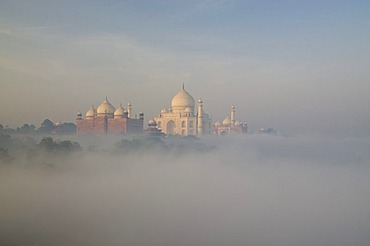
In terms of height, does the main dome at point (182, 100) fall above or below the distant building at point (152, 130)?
above

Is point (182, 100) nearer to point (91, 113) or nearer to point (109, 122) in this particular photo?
point (109, 122)

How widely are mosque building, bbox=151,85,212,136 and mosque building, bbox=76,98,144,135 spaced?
1.95 meters

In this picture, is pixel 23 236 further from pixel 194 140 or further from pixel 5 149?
pixel 194 140

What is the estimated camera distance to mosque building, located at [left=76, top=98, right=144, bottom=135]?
31.2 ft

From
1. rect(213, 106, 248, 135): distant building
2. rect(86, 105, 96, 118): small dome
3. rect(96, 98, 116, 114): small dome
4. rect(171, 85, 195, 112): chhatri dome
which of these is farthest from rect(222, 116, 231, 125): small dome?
rect(86, 105, 96, 118): small dome

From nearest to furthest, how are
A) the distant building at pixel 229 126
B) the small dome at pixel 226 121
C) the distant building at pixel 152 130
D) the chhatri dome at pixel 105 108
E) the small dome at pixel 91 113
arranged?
the small dome at pixel 91 113 → the chhatri dome at pixel 105 108 → the distant building at pixel 152 130 → the distant building at pixel 229 126 → the small dome at pixel 226 121

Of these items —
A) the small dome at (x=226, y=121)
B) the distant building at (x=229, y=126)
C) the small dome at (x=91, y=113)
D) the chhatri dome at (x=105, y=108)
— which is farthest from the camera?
the small dome at (x=226, y=121)

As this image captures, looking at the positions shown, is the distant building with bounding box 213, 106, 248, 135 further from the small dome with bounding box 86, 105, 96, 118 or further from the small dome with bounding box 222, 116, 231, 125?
the small dome with bounding box 86, 105, 96, 118

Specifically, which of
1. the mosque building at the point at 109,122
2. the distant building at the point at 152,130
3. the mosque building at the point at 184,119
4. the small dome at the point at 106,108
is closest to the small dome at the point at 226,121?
the mosque building at the point at 184,119

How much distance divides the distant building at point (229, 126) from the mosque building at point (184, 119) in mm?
590

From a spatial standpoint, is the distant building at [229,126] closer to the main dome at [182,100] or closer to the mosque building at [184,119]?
the mosque building at [184,119]

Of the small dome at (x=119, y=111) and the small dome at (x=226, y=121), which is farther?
the small dome at (x=226, y=121)

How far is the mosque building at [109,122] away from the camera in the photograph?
9.52 meters

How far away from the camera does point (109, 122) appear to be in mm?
10375
